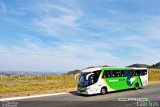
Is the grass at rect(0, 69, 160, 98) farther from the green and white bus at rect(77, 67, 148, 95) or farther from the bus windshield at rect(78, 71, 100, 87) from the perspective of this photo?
the green and white bus at rect(77, 67, 148, 95)

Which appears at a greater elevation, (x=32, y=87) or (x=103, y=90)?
(x=32, y=87)

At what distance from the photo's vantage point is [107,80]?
93.3ft

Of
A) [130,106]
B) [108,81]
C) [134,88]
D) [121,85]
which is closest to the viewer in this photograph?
[130,106]

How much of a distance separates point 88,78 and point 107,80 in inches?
98.6

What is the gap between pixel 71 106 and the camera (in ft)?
61.5

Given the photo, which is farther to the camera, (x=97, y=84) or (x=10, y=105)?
(x=97, y=84)

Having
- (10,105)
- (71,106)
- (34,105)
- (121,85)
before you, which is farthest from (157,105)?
(121,85)

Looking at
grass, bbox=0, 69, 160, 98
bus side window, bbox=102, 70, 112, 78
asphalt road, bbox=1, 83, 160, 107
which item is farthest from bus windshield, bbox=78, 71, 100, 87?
grass, bbox=0, 69, 160, 98

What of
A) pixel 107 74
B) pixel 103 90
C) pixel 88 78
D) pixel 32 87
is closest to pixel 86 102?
pixel 88 78

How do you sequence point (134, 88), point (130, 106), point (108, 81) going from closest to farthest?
point (130, 106), point (108, 81), point (134, 88)

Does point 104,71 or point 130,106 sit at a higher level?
point 104,71

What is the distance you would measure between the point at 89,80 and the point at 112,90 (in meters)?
3.56

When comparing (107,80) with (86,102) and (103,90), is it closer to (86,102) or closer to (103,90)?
(103,90)

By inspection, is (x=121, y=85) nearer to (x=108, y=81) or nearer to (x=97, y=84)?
(x=108, y=81)
